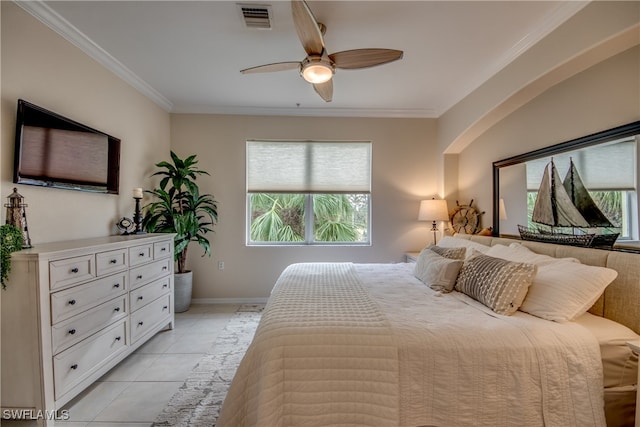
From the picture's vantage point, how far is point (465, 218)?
11.3 ft

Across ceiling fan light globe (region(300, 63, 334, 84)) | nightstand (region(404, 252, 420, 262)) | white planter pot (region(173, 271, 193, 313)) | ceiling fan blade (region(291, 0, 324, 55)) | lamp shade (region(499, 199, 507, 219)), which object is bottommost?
white planter pot (region(173, 271, 193, 313))

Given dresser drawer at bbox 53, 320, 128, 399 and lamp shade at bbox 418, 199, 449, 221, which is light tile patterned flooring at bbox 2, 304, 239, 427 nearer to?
dresser drawer at bbox 53, 320, 128, 399

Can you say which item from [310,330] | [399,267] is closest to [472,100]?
[399,267]

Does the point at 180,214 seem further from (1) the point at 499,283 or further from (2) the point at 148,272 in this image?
(1) the point at 499,283

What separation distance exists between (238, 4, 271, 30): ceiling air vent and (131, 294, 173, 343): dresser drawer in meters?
2.51

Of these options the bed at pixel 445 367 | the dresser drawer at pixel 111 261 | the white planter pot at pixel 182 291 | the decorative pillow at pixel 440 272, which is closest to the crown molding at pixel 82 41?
the dresser drawer at pixel 111 261

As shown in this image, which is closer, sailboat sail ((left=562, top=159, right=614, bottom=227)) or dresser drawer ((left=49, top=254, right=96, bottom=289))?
dresser drawer ((left=49, top=254, right=96, bottom=289))

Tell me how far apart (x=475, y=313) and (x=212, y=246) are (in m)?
3.27

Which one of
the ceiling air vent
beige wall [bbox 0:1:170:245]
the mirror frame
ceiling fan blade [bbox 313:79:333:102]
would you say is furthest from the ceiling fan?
beige wall [bbox 0:1:170:245]

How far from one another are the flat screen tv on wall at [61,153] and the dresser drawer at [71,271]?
2.20 ft

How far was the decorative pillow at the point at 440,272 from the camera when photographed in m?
2.03

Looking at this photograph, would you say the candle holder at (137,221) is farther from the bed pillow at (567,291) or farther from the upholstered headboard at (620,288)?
the upholstered headboard at (620,288)

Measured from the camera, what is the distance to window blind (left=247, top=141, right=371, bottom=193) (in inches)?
152

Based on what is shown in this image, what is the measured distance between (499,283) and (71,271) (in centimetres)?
264
